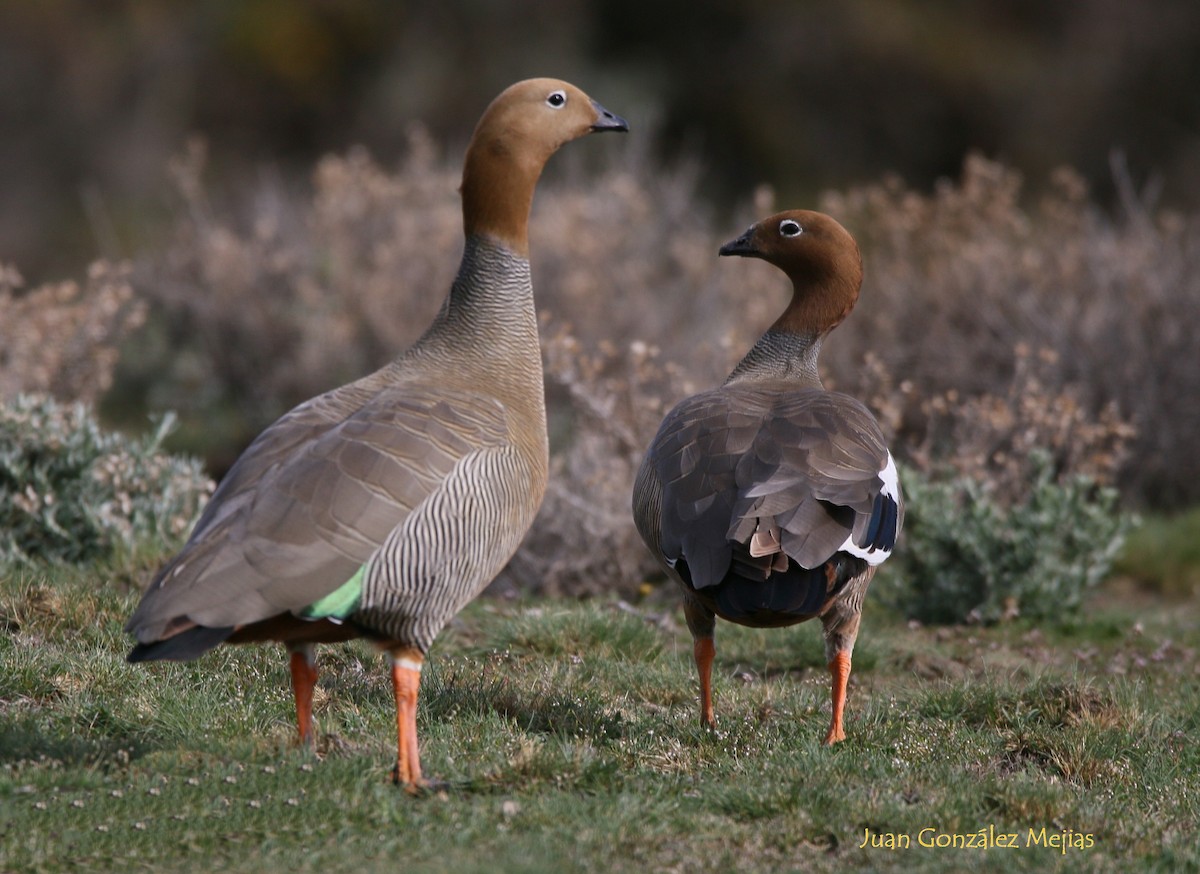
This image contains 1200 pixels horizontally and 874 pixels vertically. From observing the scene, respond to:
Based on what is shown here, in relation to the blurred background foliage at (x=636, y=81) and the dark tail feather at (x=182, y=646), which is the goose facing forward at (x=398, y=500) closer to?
the dark tail feather at (x=182, y=646)

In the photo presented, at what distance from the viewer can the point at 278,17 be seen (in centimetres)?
2778

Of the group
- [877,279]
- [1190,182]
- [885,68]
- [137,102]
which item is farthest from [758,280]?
[137,102]

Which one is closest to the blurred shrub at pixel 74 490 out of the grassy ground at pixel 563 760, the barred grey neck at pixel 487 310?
the grassy ground at pixel 563 760

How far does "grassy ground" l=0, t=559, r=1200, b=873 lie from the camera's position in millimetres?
4465

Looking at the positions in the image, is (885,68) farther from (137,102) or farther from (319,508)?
(319,508)

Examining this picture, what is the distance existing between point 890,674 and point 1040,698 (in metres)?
1.22

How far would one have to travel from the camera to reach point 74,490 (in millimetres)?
7977

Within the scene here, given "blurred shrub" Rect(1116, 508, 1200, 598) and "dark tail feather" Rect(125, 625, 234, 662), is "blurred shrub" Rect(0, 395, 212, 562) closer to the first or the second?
"dark tail feather" Rect(125, 625, 234, 662)

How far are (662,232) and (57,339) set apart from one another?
645 cm

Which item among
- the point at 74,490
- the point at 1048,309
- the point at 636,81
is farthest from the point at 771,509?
the point at 636,81

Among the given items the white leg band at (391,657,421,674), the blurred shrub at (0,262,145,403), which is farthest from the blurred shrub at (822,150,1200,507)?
the white leg band at (391,657,421,674)

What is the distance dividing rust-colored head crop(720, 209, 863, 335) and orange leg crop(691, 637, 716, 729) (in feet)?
6.00

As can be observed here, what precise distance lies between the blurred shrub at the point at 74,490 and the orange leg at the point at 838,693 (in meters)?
3.72

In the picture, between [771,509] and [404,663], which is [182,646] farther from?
[771,509]
